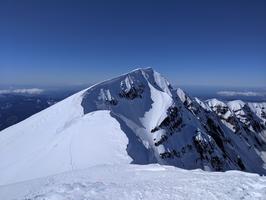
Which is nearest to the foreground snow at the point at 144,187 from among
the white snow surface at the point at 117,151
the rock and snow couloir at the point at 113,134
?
the white snow surface at the point at 117,151

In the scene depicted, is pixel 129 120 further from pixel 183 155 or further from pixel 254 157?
pixel 254 157

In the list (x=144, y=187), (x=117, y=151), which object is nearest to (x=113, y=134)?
(x=117, y=151)

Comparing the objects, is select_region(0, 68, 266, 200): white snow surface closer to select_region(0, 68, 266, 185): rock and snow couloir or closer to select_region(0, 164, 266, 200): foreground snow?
select_region(0, 164, 266, 200): foreground snow

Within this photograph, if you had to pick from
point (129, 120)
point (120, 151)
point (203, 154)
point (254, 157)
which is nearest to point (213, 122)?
point (254, 157)

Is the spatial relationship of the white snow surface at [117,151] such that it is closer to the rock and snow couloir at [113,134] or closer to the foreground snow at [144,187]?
the foreground snow at [144,187]

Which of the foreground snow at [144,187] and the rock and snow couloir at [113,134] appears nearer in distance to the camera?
the foreground snow at [144,187]

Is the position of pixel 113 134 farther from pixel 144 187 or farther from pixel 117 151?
pixel 144 187

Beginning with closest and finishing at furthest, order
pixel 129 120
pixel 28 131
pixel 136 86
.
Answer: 1. pixel 28 131
2. pixel 129 120
3. pixel 136 86

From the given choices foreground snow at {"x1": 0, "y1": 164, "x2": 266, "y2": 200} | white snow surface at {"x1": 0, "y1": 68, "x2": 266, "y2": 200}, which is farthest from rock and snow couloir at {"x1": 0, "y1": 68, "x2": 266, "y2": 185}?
foreground snow at {"x1": 0, "y1": 164, "x2": 266, "y2": 200}
